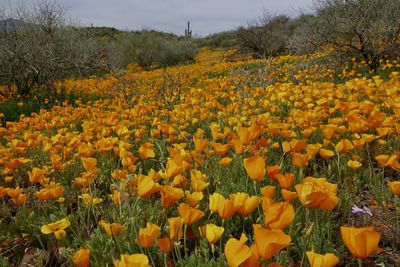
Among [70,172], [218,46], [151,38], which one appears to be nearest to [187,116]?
[70,172]

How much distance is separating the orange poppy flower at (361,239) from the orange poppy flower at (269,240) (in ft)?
0.64

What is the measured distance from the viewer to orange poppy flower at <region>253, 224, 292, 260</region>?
1105 mm

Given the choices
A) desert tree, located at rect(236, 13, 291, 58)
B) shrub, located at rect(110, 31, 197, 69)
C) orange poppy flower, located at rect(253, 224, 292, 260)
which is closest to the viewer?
orange poppy flower, located at rect(253, 224, 292, 260)

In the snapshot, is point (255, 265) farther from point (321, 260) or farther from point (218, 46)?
point (218, 46)

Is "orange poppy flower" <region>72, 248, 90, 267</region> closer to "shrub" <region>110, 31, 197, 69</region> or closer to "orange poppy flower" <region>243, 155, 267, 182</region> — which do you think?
"orange poppy flower" <region>243, 155, 267, 182</region>

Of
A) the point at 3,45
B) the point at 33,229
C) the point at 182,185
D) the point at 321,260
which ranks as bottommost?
the point at 33,229

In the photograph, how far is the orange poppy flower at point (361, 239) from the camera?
1.13 m

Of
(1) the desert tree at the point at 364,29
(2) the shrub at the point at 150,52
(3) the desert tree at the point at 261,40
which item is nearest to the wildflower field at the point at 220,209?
(1) the desert tree at the point at 364,29

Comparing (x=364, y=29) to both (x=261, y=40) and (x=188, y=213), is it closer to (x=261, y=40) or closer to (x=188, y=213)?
(x=188, y=213)

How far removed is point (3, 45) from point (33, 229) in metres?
8.12

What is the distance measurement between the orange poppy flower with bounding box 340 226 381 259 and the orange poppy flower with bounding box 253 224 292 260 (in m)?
0.20

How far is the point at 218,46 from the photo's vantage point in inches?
1481

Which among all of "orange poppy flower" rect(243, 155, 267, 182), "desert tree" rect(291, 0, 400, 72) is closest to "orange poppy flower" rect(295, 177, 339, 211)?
"orange poppy flower" rect(243, 155, 267, 182)

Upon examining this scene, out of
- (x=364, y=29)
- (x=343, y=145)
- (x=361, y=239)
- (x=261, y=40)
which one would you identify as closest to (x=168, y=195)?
(x=361, y=239)
